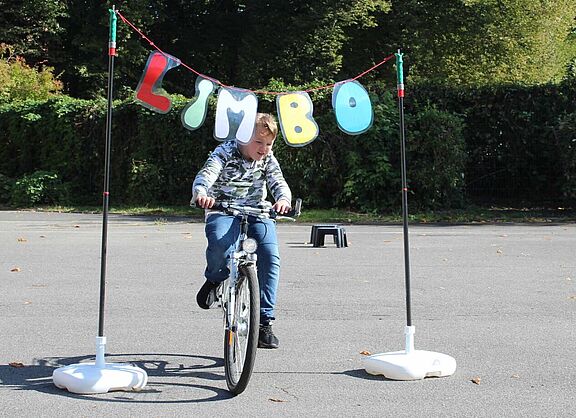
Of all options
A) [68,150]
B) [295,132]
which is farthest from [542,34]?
[295,132]

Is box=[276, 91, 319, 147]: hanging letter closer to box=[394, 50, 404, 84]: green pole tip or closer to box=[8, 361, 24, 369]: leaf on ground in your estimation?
box=[394, 50, 404, 84]: green pole tip

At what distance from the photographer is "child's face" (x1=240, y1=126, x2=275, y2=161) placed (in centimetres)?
651

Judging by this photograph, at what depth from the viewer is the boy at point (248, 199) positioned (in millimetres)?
6344

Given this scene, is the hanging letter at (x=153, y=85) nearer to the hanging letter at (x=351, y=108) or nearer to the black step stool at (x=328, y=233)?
the hanging letter at (x=351, y=108)

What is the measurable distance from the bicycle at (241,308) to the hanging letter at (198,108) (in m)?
0.75

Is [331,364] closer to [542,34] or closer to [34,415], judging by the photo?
[34,415]

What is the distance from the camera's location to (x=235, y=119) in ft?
21.6

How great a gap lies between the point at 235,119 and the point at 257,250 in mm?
926

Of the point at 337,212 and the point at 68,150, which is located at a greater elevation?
the point at 68,150

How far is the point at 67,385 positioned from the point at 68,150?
69.7 ft

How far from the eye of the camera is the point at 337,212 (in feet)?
74.0

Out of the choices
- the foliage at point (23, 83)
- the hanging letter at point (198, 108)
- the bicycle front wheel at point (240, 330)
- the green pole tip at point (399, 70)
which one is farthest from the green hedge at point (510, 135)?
the bicycle front wheel at point (240, 330)

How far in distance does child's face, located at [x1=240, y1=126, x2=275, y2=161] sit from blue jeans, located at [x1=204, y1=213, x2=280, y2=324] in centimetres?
47

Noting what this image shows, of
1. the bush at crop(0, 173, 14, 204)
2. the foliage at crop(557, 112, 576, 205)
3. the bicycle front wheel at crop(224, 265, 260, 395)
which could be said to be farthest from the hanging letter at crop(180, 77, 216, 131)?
the bush at crop(0, 173, 14, 204)
